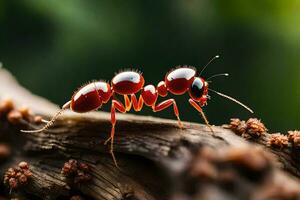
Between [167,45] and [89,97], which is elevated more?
[167,45]

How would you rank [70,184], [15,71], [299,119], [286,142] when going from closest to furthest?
[286,142] < [70,184] < [299,119] < [15,71]

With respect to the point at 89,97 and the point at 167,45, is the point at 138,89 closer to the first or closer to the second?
the point at 89,97

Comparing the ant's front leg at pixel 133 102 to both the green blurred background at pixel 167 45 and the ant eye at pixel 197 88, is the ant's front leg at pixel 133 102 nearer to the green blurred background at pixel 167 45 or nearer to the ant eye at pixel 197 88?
the ant eye at pixel 197 88

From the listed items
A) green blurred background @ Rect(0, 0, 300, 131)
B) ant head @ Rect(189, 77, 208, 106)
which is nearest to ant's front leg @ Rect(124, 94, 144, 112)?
ant head @ Rect(189, 77, 208, 106)

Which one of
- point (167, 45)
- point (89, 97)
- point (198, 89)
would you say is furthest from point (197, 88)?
point (167, 45)

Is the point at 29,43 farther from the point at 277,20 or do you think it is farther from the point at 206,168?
the point at 206,168

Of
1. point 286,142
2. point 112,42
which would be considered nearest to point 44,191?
point 286,142
